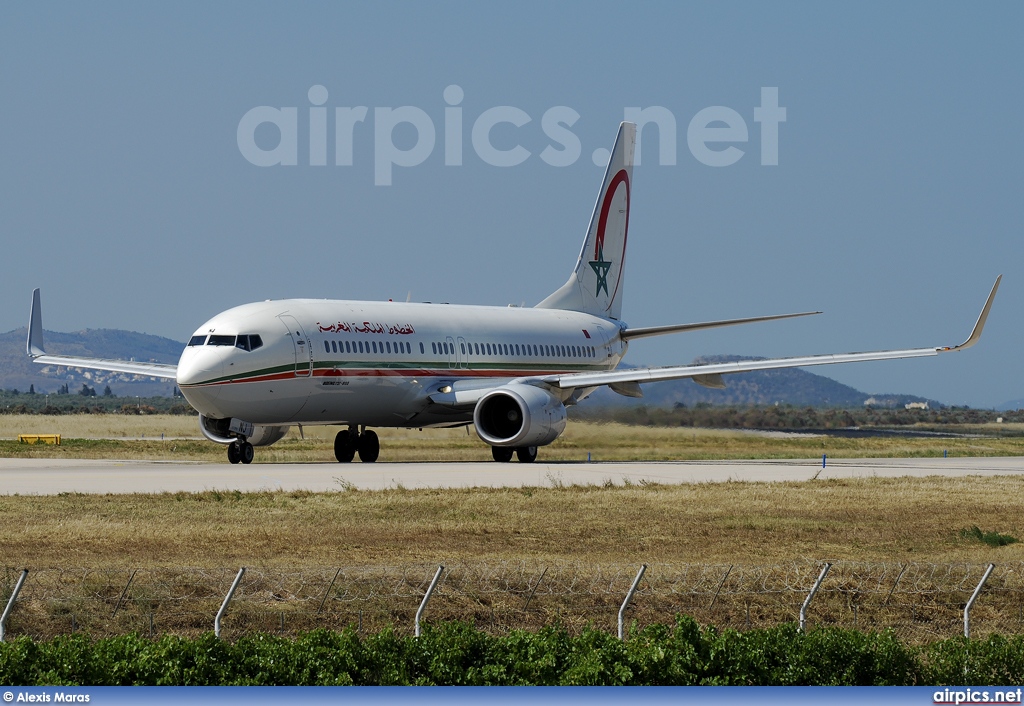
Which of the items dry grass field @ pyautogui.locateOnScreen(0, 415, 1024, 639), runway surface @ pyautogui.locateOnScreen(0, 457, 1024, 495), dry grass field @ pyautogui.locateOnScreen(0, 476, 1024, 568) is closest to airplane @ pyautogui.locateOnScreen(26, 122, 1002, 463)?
runway surface @ pyautogui.locateOnScreen(0, 457, 1024, 495)

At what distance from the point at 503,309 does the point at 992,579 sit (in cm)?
3069

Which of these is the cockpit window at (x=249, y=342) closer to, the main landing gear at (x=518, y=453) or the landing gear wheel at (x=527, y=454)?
the main landing gear at (x=518, y=453)

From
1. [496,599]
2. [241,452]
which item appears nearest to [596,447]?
Result: [241,452]

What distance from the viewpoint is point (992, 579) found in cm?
2053

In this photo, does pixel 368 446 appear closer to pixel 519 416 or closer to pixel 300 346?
pixel 519 416

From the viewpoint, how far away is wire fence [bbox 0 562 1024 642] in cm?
1680

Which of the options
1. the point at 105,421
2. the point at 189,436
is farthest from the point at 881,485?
the point at 105,421

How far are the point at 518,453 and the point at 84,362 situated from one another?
49.5 feet

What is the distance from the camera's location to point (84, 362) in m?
49.0

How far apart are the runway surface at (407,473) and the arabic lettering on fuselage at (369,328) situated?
3.71 meters

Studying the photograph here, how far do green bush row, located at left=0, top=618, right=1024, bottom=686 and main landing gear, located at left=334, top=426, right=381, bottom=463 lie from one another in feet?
102

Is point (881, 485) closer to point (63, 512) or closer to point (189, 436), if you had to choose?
point (63, 512)

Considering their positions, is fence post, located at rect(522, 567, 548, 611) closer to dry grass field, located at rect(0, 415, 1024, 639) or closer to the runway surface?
dry grass field, located at rect(0, 415, 1024, 639)

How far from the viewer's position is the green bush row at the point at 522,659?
13016mm
